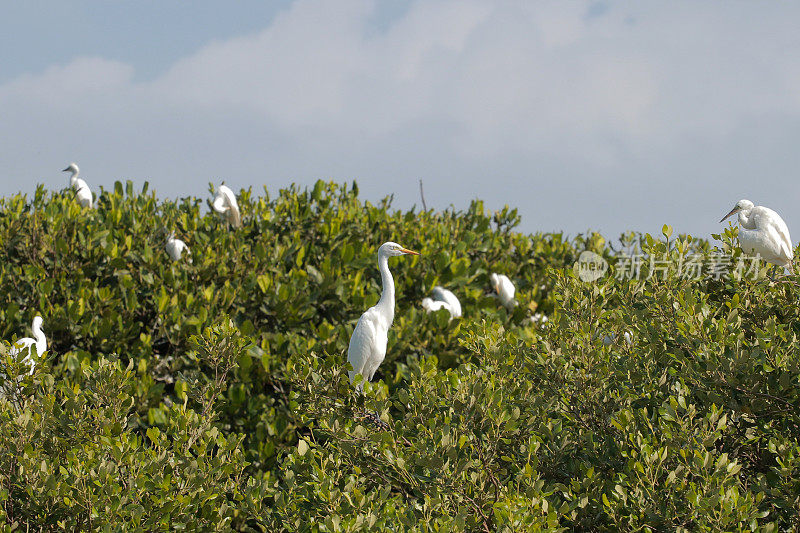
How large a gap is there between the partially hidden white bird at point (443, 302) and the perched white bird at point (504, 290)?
92 centimetres

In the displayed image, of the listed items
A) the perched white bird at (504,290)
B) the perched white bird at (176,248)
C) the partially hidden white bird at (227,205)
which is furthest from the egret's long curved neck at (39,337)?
the perched white bird at (504,290)

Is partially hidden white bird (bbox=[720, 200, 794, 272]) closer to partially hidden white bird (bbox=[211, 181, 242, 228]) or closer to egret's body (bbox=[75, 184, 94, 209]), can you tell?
partially hidden white bird (bbox=[211, 181, 242, 228])

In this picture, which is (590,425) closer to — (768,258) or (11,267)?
(768,258)

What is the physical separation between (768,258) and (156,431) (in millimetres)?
4147

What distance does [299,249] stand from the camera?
29.7ft

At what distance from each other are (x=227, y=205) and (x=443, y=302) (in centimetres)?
316

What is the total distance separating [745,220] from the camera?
5422 millimetres

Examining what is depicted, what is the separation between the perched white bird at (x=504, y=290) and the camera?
9719 mm

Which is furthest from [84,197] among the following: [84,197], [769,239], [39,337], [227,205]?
[769,239]

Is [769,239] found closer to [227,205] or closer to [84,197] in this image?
[227,205]

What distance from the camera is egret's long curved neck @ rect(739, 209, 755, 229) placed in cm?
539

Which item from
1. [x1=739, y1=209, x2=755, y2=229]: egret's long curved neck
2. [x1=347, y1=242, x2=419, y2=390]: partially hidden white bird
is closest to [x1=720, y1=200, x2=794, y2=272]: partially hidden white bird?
[x1=739, y1=209, x2=755, y2=229]: egret's long curved neck

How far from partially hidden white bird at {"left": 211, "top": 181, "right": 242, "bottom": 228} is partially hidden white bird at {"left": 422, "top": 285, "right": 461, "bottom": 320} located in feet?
8.79

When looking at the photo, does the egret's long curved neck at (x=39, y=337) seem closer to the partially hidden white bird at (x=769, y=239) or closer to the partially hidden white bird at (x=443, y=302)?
the partially hidden white bird at (x=443, y=302)
